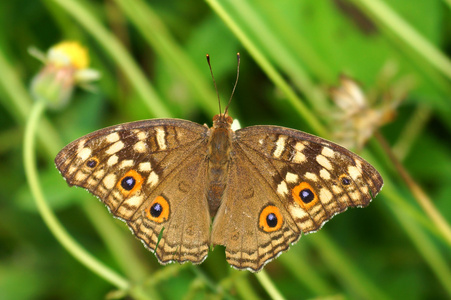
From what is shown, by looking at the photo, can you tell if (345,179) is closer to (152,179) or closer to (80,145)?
(152,179)

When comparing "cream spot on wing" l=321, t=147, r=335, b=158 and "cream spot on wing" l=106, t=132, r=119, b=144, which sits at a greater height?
"cream spot on wing" l=106, t=132, r=119, b=144

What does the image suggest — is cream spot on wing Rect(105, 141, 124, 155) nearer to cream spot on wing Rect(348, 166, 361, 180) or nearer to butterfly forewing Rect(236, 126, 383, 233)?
butterfly forewing Rect(236, 126, 383, 233)

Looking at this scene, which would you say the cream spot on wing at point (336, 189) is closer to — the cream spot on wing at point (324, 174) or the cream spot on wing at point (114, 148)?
the cream spot on wing at point (324, 174)

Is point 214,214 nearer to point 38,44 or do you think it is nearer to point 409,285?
point 409,285

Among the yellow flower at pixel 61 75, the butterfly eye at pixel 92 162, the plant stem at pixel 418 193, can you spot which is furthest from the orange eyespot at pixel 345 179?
the yellow flower at pixel 61 75

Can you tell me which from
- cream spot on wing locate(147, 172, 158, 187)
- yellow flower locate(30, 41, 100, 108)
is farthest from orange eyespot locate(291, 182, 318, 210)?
yellow flower locate(30, 41, 100, 108)

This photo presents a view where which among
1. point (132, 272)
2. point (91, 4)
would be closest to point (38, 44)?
point (91, 4)

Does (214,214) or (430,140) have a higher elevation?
(214,214)
